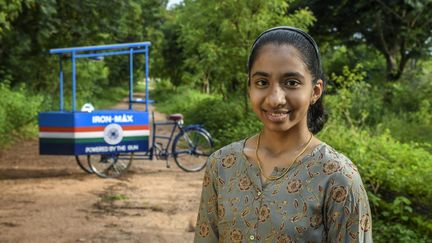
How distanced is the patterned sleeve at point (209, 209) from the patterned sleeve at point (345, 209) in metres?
Answer: 0.36

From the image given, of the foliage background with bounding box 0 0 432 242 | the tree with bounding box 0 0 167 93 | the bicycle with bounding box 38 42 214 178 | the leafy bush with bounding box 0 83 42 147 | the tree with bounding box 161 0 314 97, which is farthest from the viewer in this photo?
the leafy bush with bounding box 0 83 42 147

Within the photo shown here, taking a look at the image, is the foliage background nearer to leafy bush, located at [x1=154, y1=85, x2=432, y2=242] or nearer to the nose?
leafy bush, located at [x1=154, y1=85, x2=432, y2=242]

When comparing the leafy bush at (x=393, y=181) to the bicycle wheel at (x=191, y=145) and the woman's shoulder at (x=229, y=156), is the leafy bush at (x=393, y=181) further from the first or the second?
the woman's shoulder at (x=229, y=156)

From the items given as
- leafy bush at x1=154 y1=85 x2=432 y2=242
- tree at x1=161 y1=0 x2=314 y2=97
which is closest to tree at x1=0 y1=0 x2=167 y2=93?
tree at x1=161 y1=0 x2=314 y2=97

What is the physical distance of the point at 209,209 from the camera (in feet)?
5.24

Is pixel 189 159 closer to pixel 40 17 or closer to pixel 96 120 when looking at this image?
pixel 96 120

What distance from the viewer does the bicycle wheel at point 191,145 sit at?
8789 mm

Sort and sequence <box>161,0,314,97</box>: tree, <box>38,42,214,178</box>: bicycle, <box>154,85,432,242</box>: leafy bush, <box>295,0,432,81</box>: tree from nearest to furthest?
<box>154,85,432,242</box>: leafy bush
<box>38,42,214,178</box>: bicycle
<box>161,0,314,97</box>: tree
<box>295,0,432,81</box>: tree

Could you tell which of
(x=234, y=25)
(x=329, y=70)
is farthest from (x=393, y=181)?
(x=329, y=70)

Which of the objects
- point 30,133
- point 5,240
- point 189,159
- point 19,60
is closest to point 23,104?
point 30,133

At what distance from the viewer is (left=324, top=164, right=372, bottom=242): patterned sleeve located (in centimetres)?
136

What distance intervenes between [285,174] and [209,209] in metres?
0.29

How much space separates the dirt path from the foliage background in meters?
2.26

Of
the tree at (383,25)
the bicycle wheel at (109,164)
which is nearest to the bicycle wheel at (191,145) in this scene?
the bicycle wheel at (109,164)
